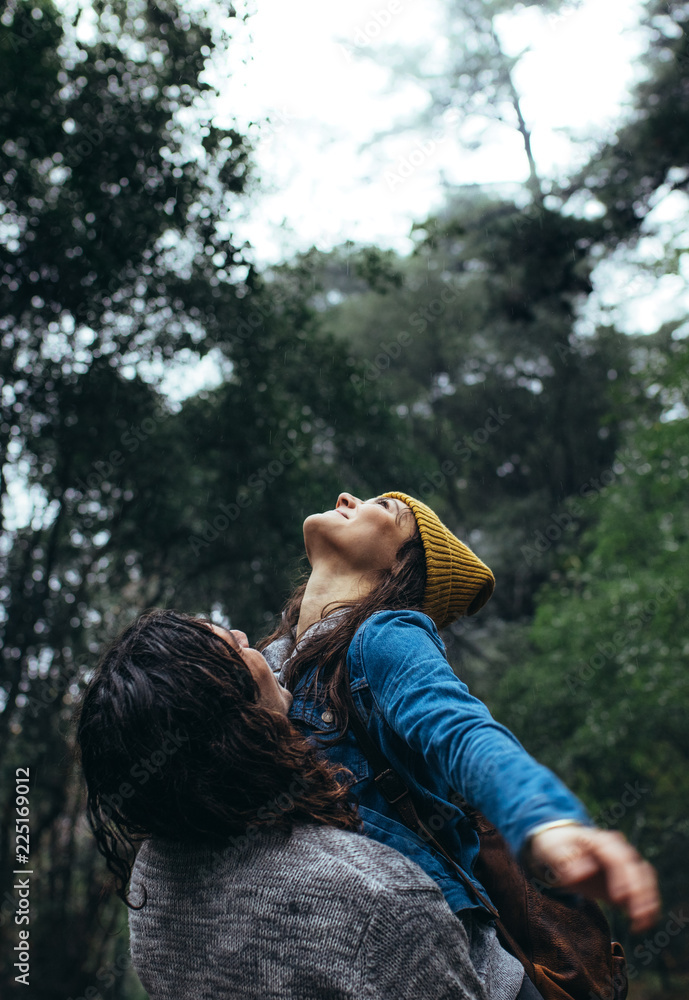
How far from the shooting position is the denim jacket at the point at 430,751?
1041mm

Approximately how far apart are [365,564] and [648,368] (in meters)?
8.90

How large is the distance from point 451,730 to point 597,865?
0.31m

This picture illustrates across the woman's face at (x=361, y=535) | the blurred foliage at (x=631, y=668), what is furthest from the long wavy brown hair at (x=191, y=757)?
the blurred foliage at (x=631, y=668)

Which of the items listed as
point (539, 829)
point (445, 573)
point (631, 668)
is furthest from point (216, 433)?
point (539, 829)

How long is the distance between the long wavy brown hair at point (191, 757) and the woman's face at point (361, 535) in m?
0.61

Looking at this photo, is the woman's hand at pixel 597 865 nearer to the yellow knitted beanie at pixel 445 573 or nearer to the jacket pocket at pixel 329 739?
the jacket pocket at pixel 329 739

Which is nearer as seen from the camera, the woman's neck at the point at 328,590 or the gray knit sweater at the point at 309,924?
the gray knit sweater at the point at 309,924

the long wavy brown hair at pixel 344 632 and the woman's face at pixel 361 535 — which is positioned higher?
the woman's face at pixel 361 535

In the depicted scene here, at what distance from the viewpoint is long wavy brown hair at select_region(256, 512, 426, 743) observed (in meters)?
1.63

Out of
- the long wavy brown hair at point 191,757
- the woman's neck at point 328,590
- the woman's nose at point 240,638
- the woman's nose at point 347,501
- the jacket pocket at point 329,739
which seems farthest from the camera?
the woman's nose at point 347,501

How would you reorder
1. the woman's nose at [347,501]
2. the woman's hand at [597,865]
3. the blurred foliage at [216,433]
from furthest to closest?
the blurred foliage at [216,433] → the woman's nose at [347,501] → the woman's hand at [597,865]

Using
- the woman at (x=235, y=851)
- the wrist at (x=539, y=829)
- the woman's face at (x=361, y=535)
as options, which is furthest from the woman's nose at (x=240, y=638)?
the wrist at (x=539, y=829)

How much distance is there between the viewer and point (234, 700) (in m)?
1.49

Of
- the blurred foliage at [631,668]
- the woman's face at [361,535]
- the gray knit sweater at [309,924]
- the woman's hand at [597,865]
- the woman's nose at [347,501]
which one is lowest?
the blurred foliage at [631,668]
